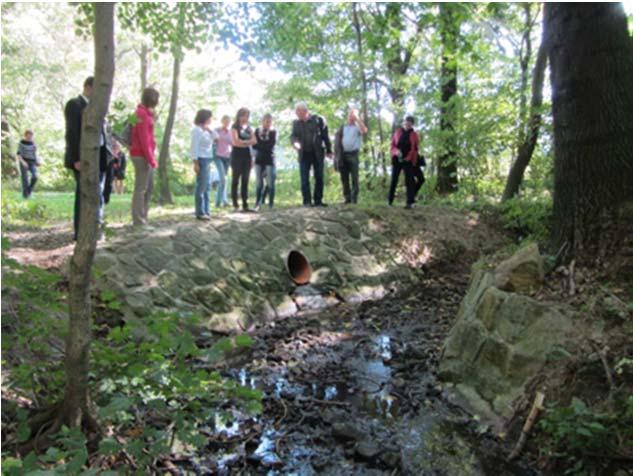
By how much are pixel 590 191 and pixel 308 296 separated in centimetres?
425

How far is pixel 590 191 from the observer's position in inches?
174

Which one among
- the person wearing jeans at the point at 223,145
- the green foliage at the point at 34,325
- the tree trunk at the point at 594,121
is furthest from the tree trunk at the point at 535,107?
the green foliage at the point at 34,325

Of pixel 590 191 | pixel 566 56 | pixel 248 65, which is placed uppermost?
pixel 248 65

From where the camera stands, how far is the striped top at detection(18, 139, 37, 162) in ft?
42.7

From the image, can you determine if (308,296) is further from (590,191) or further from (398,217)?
(590,191)

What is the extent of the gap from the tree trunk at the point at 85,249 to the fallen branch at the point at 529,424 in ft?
9.14

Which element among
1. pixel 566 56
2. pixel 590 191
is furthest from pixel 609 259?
pixel 566 56

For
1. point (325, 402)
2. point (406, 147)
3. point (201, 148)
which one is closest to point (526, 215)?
point (406, 147)

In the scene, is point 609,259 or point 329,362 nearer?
point 609,259

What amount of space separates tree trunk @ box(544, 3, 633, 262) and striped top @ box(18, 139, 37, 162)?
13.0 m

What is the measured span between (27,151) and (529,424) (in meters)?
13.7

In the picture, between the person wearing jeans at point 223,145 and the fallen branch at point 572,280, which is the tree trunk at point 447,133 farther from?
the fallen branch at point 572,280

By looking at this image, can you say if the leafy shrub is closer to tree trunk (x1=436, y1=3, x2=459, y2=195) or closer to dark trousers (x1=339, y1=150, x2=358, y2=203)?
dark trousers (x1=339, y1=150, x2=358, y2=203)

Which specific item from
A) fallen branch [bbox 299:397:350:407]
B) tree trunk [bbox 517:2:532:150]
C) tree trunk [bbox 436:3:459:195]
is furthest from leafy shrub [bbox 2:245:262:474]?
tree trunk [bbox 517:2:532:150]
